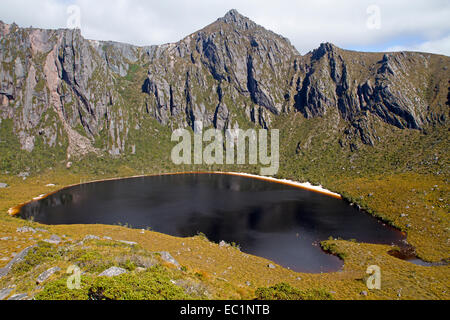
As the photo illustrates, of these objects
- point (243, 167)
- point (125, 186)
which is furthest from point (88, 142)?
point (243, 167)

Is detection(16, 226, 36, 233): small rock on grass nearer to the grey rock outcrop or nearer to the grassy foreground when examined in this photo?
the grassy foreground

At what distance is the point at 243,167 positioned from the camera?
18325 centimetres

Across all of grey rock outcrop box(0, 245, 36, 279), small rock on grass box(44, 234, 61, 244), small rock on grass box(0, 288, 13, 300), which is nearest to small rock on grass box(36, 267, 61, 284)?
small rock on grass box(0, 288, 13, 300)

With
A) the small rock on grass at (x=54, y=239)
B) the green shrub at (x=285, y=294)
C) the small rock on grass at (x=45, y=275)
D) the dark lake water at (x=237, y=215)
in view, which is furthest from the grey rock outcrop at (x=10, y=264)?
the dark lake water at (x=237, y=215)

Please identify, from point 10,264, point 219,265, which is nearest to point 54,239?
point 10,264

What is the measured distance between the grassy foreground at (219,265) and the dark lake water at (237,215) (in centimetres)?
557

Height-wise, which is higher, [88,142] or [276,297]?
[88,142]

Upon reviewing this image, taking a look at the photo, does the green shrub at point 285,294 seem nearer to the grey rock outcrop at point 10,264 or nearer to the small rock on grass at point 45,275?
the small rock on grass at point 45,275

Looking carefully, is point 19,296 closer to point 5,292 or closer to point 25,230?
point 5,292

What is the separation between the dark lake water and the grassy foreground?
18.3 ft

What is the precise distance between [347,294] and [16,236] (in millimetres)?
65049

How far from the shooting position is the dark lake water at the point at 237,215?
61.0m

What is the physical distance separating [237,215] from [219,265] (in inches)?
1519
